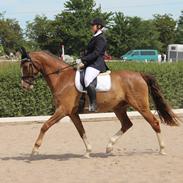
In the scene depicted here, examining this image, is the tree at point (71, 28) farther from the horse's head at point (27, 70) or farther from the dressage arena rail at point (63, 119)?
the horse's head at point (27, 70)

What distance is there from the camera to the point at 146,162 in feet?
29.3

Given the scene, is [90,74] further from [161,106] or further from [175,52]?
[175,52]

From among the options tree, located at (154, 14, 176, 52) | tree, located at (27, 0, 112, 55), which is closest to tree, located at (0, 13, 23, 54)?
tree, located at (27, 0, 112, 55)

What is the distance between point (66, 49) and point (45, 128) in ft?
184

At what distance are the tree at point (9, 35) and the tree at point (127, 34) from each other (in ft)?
54.9

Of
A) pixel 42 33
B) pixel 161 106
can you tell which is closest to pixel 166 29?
pixel 42 33

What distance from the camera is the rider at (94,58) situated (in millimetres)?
9164

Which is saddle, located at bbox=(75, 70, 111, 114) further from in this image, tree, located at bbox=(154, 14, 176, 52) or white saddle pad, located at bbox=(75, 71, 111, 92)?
tree, located at bbox=(154, 14, 176, 52)

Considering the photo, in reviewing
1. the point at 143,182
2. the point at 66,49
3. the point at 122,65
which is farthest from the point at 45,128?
the point at 66,49

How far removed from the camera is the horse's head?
946 centimetres

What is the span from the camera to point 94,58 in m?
9.21

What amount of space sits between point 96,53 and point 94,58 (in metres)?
0.11

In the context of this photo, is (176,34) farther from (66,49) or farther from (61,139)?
(61,139)

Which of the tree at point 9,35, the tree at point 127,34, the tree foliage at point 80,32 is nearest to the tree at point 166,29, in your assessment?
the tree foliage at point 80,32
